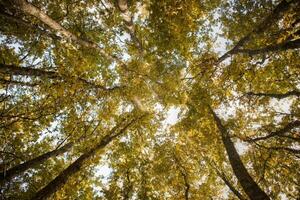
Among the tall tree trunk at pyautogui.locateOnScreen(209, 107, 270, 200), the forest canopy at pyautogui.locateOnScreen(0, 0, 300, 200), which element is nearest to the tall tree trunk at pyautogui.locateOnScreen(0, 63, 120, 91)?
the forest canopy at pyautogui.locateOnScreen(0, 0, 300, 200)

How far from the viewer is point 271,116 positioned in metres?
11.7

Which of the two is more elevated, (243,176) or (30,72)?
(30,72)

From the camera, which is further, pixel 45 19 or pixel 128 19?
pixel 128 19

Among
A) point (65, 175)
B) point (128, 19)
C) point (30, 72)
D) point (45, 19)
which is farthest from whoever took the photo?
point (128, 19)

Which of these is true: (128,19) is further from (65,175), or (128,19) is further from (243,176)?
(243,176)

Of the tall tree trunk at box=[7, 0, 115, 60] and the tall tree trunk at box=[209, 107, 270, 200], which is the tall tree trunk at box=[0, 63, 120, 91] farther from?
the tall tree trunk at box=[209, 107, 270, 200]

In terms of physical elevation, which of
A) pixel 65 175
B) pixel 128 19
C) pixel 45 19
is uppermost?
pixel 128 19

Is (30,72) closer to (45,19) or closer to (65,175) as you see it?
(45,19)

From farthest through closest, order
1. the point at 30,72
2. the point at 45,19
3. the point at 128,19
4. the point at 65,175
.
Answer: the point at 128,19 < the point at 30,72 < the point at 65,175 < the point at 45,19

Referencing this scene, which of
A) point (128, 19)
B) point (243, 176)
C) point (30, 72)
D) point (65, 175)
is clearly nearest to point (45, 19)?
point (30, 72)

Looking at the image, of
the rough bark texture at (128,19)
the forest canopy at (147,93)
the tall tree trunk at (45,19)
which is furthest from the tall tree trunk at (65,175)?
the rough bark texture at (128,19)

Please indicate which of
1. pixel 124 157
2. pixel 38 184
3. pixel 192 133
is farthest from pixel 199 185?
pixel 38 184

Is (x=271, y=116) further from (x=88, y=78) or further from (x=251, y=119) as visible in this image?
(x=88, y=78)

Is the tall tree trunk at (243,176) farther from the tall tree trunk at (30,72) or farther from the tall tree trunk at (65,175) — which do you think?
the tall tree trunk at (30,72)
